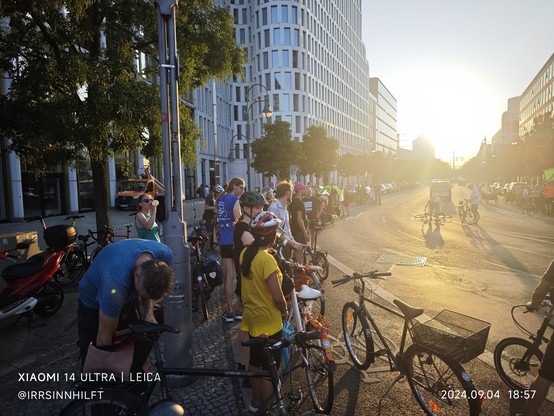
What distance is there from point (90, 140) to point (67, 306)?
315cm

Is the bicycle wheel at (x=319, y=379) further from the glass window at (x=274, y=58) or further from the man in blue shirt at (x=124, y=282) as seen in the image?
the glass window at (x=274, y=58)

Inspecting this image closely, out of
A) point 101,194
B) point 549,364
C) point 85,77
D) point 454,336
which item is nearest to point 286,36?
point 101,194

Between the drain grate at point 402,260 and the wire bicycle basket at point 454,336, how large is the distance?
6.19 metres

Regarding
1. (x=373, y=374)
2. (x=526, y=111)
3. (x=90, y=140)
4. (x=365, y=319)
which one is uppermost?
(x=526, y=111)

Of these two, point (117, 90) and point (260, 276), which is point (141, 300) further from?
point (117, 90)

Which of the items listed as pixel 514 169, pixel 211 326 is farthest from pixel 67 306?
pixel 514 169

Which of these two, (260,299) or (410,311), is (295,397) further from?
(410,311)

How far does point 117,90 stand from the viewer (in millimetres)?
7031

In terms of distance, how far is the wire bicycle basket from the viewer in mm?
2936

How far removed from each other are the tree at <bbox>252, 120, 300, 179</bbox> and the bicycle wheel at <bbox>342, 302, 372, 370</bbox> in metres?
34.7

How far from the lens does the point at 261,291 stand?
3041 millimetres

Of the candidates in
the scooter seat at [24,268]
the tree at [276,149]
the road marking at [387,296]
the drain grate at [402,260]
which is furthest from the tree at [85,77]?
the tree at [276,149]

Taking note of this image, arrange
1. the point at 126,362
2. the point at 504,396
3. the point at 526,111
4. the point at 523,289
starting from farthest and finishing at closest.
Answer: the point at 526,111 → the point at 523,289 → the point at 504,396 → the point at 126,362

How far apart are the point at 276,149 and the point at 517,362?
36.0 metres
